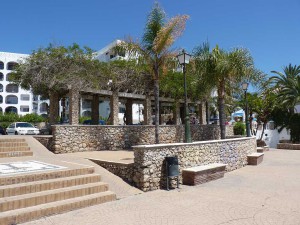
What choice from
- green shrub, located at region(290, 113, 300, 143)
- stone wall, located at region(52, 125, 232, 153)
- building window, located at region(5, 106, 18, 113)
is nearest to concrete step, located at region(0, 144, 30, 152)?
stone wall, located at region(52, 125, 232, 153)

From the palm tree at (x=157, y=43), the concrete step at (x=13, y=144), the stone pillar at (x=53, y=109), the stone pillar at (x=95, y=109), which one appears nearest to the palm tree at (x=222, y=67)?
the palm tree at (x=157, y=43)

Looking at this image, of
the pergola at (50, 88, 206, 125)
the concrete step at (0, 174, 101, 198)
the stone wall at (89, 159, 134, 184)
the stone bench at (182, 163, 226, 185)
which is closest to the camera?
the concrete step at (0, 174, 101, 198)

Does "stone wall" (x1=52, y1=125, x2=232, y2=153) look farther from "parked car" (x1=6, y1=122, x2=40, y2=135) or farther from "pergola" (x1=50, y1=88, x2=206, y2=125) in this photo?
"parked car" (x1=6, y1=122, x2=40, y2=135)

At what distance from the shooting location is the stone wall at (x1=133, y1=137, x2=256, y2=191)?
895 cm

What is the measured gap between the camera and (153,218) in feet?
20.7

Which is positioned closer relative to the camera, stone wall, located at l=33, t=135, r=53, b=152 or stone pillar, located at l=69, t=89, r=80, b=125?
stone wall, located at l=33, t=135, r=53, b=152

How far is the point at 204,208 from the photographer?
7156 mm

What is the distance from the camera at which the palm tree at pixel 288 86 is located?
1088 inches

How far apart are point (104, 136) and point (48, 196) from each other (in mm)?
9519

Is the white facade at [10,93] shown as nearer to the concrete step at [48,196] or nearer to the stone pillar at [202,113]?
the stone pillar at [202,113]

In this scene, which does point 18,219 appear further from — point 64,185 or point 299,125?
point 299,125

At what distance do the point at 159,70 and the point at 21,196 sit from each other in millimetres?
10543

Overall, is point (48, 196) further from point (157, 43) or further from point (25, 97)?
point (25, 97)

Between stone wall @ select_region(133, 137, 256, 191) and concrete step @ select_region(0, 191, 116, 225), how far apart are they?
1.47m
